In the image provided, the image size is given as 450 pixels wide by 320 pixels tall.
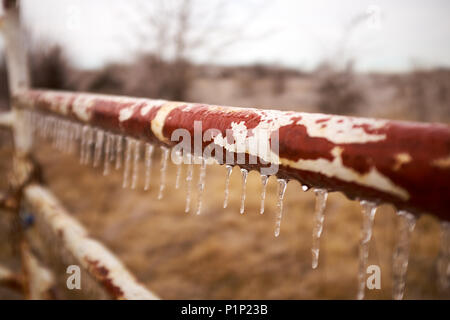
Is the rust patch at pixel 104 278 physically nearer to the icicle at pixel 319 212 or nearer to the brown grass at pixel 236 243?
the icicle at pixel 319 212

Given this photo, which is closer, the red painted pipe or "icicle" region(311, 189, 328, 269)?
the red painted pipe

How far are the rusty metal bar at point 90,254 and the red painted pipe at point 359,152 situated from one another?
0.68 metres

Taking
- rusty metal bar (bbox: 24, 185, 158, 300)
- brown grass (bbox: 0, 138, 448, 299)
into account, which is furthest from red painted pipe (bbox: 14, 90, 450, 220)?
brown grass (bbox: 0, 138, 448, 299)

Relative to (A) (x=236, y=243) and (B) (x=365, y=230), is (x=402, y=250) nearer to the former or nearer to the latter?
(B) (x=365, y=230)

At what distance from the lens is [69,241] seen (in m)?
1.26

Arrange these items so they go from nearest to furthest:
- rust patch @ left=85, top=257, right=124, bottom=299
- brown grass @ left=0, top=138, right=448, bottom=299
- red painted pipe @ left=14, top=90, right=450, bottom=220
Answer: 1. red painted pipe @ left=14, top=90, right=450, bottom=220
2. rust patch @ left=85, top=257, right=124, bottom=299
3. brown grass @ left=0, top=138, right=448, bottom=299

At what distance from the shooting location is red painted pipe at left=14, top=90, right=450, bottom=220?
0.88 feet

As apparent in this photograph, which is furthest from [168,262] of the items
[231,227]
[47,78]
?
[47,78]

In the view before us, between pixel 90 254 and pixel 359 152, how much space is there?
113 centimetres

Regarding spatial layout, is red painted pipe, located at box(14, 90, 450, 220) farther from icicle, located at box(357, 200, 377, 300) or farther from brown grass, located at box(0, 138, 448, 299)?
brown grass, located at box(0, 138, 448, 299)

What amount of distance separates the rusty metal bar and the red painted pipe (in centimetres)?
68

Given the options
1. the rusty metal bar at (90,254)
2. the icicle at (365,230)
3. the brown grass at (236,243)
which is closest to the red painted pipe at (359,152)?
the icicle at (365,230)

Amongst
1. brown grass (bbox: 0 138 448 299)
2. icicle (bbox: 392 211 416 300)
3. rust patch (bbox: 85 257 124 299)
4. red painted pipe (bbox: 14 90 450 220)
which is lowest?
brown grass (bbox: 0 138 448 299)
